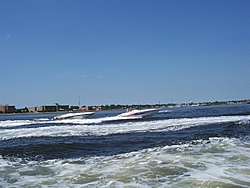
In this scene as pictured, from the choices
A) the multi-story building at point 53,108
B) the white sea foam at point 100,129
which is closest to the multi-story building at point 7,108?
the multi-story building at point 53,108

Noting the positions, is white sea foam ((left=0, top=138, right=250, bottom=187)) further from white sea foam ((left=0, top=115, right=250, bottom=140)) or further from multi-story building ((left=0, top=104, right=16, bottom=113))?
multi-story building ((left=0, top=104, right=16, bottom=113))

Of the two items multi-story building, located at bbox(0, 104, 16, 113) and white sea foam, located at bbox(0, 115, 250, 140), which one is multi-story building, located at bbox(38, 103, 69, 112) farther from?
white sea foam, located at bbox(0, 115, 250, 140)

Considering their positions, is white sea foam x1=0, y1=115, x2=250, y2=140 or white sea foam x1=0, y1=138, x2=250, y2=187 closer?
white sea foam x1=0, y1=138, x2=250, y2=187

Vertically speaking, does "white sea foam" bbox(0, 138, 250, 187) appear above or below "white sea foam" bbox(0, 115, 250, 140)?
above

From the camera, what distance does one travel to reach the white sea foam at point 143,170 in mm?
6051

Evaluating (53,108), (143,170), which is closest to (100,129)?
(143,170)

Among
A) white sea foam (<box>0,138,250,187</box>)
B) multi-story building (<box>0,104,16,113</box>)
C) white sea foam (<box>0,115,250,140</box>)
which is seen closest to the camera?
white sea foam (<box>0,138,250,187</box>)

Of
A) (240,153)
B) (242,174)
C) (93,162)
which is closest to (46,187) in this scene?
(93,162)

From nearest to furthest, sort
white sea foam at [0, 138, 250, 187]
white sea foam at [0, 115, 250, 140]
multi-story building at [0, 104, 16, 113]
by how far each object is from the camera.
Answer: white sea foam at [0, 138, 250, 187] < white sea foam at [0, 115, 250, 140] < multi-story building at [0, 104, 16, 113]

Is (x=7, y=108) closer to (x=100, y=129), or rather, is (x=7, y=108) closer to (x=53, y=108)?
(x=53, y=108)

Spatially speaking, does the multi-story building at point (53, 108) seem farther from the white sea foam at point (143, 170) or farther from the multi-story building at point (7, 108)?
the white sea foam at point (143, 170)

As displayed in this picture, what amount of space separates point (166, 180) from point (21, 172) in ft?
14.9

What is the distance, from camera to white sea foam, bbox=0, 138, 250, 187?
6.05 meters

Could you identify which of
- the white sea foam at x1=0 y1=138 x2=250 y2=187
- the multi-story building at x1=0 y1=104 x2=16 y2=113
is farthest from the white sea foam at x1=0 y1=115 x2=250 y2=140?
the multi-story building at x1=0 y1=104 x2=16 y2=113
